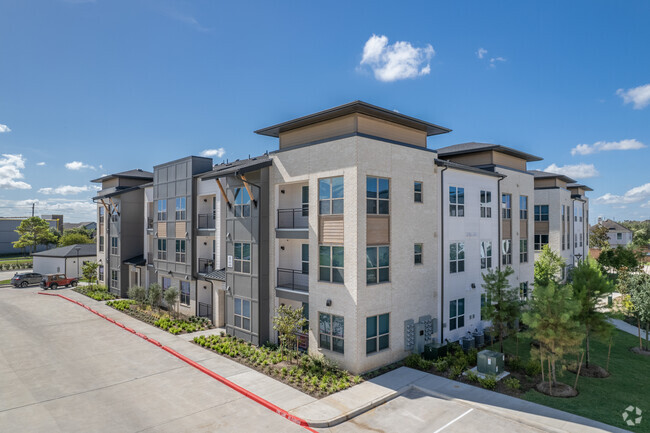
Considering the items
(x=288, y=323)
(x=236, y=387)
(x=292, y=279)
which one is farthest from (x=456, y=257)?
(x=236, y=387)

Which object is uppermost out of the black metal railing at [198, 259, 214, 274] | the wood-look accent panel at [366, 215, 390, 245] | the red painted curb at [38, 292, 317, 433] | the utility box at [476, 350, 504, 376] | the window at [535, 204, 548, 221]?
the window at [535, 204, 548, 221]

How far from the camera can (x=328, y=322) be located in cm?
1752

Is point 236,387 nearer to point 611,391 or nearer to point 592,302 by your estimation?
point 611,391

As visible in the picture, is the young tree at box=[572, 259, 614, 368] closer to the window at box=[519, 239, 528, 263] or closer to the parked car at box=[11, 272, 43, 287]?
the window at box=[519, 239, 528, 263]

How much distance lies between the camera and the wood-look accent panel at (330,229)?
56.7ft

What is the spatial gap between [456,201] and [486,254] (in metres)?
4.83

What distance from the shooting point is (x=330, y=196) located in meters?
17.7

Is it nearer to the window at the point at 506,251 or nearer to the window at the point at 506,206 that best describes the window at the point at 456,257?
the window at the point at 506,251

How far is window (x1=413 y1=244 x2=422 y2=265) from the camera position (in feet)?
63.7

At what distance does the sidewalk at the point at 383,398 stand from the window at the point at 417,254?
5384 millimetres

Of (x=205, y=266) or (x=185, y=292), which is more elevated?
(x=205, y=266)

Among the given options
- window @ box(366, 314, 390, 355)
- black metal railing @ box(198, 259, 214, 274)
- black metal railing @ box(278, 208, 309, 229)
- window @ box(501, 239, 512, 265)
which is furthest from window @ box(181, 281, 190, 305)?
window @ box(501, 239, 512, 265)

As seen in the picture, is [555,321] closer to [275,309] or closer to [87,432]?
[275,309]

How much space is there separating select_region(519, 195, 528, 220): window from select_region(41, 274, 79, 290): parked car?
46565 mm
